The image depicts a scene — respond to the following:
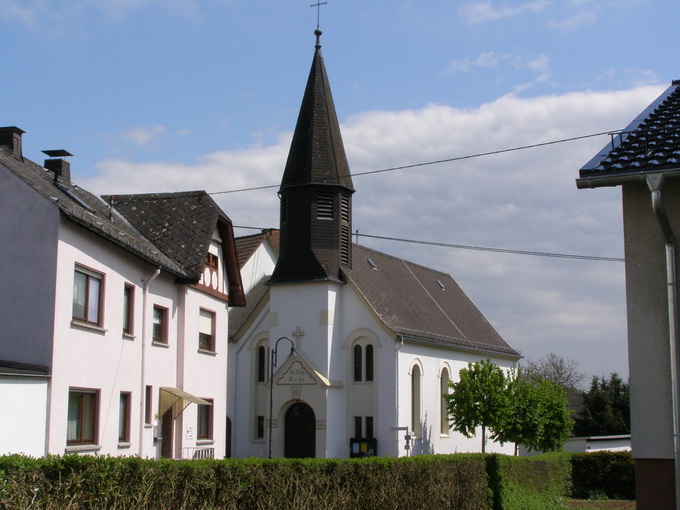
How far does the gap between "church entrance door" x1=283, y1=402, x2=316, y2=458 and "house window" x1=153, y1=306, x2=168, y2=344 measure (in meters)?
14.7

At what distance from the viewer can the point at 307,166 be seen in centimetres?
3759

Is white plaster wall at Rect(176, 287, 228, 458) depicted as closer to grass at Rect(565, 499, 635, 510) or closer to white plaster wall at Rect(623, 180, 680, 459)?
grass at Rect(565, 499, 635, 510)

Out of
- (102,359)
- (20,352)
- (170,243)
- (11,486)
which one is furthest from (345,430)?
(11,486)

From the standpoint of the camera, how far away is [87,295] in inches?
748

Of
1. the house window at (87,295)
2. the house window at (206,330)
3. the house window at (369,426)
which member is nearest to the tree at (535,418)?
the house window at (369,426)

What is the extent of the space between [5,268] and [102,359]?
125 inches

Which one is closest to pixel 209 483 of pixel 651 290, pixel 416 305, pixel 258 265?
pixel 651 290

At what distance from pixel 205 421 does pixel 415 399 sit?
15544mm

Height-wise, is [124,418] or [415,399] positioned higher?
[415,399]

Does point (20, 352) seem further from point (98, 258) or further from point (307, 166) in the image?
point (307, 166)

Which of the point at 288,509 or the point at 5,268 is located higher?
the point at 5,268

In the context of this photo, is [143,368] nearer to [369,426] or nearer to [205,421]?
[205,421]

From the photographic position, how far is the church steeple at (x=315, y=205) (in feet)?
122

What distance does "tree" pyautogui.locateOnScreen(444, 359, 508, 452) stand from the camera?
36281 mm
